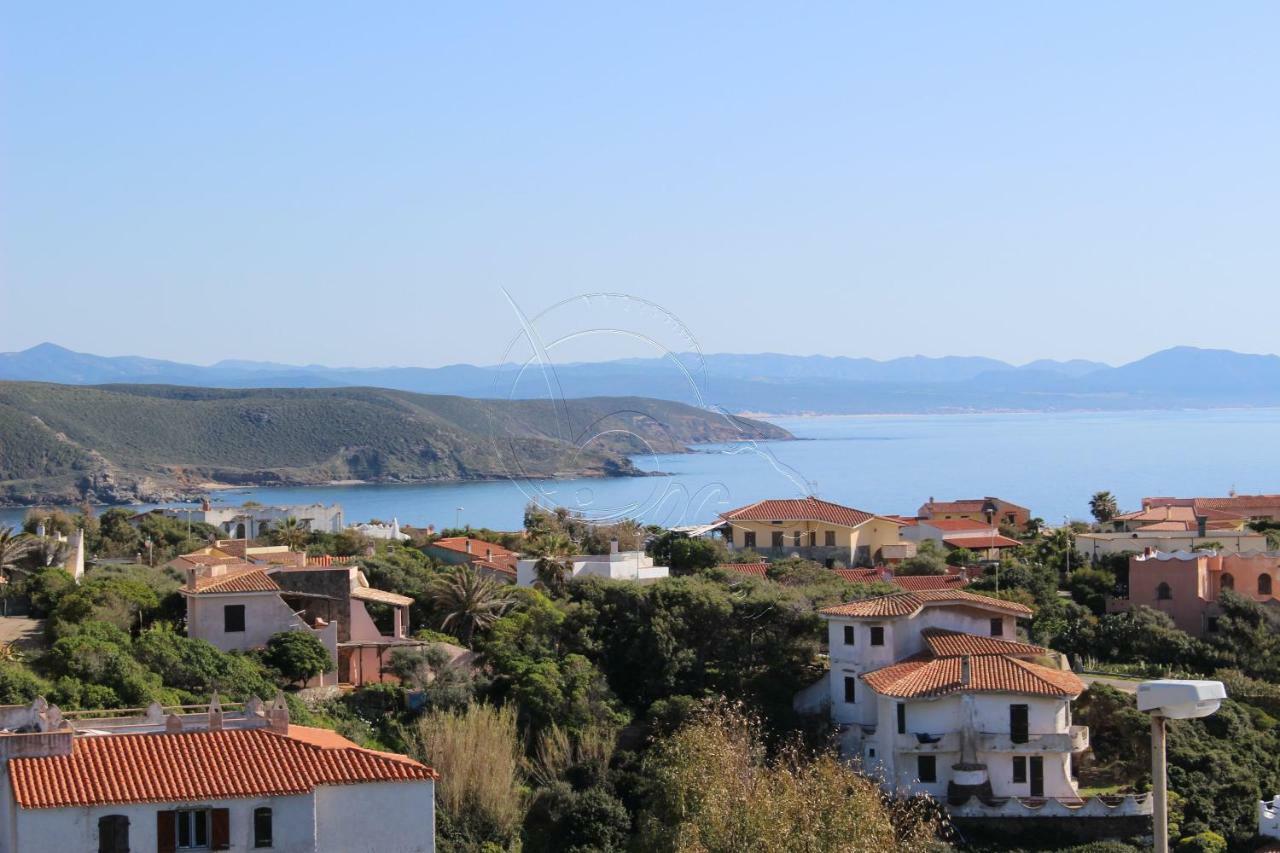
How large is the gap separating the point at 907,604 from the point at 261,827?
1476cm

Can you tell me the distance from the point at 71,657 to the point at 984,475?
125560 millimetres

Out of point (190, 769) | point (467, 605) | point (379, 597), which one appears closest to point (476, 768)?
point (190, 769)

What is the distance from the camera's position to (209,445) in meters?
170

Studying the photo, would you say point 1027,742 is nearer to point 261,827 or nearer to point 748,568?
point 261,827

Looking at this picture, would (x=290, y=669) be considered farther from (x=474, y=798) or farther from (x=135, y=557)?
(x=135, y=557)

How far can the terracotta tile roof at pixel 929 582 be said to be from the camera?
3900cm

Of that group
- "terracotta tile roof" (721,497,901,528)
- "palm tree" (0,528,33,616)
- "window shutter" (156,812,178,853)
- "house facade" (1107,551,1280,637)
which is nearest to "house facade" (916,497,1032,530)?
"terracotta tile roof" (721,497,901,528)

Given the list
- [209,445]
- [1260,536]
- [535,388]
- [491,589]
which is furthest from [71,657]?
[209,445]

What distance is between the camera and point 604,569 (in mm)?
38125

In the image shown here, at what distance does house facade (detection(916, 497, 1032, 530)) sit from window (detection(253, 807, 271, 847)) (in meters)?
50.3

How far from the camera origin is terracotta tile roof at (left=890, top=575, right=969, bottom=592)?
39.0 meters

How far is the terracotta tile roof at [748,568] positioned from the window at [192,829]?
21.5 metres

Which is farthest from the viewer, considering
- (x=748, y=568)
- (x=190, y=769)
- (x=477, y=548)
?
(x=477, y=548)

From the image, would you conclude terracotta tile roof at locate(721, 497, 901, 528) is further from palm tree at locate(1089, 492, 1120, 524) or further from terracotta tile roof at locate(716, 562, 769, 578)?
palm tree at locate(1089, 492, 1120, 524)
